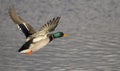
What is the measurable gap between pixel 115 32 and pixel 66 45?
4.93 meters

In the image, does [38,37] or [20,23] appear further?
[20,23]

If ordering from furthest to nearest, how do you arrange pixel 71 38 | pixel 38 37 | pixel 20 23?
1. pixel 71 38
2. pixel 20 23
3. pixel 38 37

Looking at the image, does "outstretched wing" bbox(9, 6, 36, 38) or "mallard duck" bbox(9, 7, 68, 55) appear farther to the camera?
"outstretched wing" bbox(9, 6, 36, 38)

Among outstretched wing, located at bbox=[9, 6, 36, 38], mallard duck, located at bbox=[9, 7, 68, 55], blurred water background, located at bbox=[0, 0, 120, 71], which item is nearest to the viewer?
mallard duck, located at bbox=[9, 7, 68, 55]

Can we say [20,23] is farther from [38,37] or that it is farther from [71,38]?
[71,38]

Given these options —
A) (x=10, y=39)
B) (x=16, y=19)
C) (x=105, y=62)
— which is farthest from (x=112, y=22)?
(x=16, y=19)

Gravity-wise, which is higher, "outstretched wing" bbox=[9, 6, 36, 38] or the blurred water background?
"outstretched wing" bbox=[9, 6, 36, 38]

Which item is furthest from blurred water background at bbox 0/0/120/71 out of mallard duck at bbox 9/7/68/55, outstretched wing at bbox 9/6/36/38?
mallard duck at bbox 9/7/68/55

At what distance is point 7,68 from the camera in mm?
22812

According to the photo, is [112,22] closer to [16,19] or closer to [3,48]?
[3,48]

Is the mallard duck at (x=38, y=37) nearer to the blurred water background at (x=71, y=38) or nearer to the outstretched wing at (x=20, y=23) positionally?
the outstretched wing at (x=20, y=23)

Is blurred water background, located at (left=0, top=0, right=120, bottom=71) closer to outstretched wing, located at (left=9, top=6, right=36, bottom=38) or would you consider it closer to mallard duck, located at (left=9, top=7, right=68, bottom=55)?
outstretched wing, located at (left=9, top=6, right=36, bottom=38)

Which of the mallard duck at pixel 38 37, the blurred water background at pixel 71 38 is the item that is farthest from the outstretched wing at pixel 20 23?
the blurred water background at pixel 71 38

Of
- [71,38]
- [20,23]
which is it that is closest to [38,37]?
[20,23]
